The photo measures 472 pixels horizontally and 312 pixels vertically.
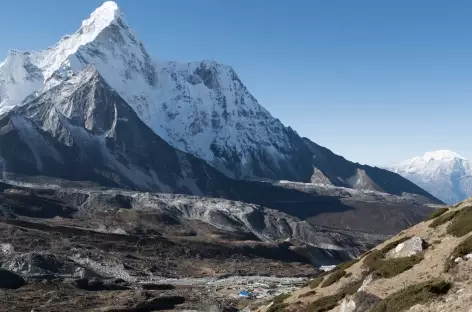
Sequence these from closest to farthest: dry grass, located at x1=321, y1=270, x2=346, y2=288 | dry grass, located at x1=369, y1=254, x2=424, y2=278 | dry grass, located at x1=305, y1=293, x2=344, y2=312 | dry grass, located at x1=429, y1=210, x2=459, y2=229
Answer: dry grass, located at x1=369, y1=254, x2=424, y2=278 → dry grass, located at x1=305, y1=293, x2=344, y2=312 → dry grass, located at x1=429, y1=210, x2=459, y2=229 → dry grass, located at x1=321, y1=270, x2=346, y2=288

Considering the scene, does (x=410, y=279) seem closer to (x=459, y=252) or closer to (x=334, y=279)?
(x=459, y=252)

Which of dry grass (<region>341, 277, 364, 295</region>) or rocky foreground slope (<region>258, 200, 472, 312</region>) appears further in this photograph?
dry grass (<region>341, 277, 364, 295</region>)

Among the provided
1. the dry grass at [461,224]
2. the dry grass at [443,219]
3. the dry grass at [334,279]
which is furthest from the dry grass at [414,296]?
the dry grass at [334,279]

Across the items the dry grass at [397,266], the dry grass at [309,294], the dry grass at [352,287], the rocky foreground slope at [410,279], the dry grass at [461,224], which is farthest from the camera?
the dry grass at [309,294]

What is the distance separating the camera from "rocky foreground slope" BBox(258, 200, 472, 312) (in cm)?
2755

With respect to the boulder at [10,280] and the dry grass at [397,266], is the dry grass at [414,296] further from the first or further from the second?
the boulder at [10,280]

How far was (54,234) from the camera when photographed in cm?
17762

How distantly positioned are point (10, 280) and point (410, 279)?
96977mm

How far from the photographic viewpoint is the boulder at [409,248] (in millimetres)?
38562

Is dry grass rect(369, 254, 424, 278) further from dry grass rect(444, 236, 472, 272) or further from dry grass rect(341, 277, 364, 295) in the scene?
dry grass rect(444, 236, 472, 272)

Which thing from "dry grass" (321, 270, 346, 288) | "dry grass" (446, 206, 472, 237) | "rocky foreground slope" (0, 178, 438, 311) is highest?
"dry grass" (446, 206, 472, 237)

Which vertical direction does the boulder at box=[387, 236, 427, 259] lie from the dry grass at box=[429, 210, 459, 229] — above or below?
below

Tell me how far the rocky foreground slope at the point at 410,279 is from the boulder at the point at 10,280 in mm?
77775

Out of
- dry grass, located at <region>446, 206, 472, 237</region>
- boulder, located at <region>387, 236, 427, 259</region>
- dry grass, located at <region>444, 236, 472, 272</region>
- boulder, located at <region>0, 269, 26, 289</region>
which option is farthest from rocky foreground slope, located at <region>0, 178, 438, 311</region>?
dry grass, located at <region>444, 236, 472, 272</region>
